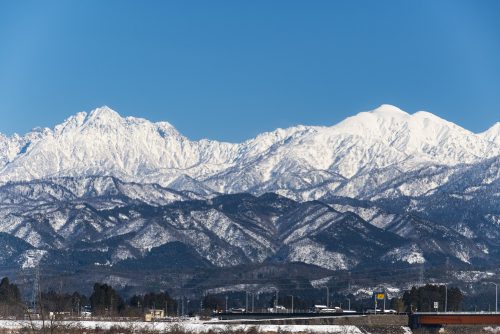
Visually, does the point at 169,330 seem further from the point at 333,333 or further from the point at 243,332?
the point at 333,333

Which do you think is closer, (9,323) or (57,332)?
(57,332)

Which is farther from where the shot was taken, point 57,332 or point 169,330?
point 169,330

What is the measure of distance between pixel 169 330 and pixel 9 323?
74.0ft

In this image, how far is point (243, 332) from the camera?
194500 mm

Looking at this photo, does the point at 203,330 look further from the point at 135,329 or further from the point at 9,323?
the point at 9,323

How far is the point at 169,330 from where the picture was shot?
7534 inches

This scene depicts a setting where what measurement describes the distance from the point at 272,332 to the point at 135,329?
20021 millimetres

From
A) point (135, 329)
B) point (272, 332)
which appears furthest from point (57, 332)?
point (272, 332)

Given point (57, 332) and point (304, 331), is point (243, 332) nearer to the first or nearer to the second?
point (304, 331)

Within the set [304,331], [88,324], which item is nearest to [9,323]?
[88,324]

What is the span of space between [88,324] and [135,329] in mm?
9883

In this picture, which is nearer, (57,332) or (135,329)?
(57,332)

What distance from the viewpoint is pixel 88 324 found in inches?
7741

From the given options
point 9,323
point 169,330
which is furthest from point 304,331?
point 9,323
